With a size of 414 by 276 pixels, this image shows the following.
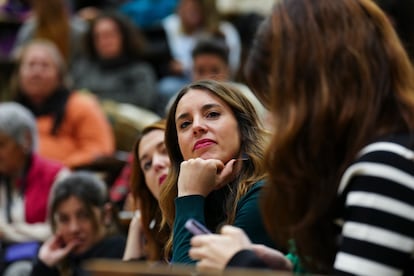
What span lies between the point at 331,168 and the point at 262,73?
42cm

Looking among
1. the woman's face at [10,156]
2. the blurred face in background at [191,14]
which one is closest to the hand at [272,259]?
the woman's face at [10,156]

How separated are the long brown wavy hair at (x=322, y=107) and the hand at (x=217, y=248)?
112 mm

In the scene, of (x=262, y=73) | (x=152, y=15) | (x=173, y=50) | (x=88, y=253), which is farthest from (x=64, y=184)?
(x=152, y=15)

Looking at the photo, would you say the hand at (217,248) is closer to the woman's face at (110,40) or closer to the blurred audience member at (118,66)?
the blurred audience member at (118,66)

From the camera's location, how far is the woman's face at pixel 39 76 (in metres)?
7.48

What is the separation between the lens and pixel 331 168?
7.97ft

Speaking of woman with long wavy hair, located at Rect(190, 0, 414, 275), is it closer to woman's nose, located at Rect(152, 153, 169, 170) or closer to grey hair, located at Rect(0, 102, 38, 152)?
woman's nose, located at Rect(152, 153, 169, 170)

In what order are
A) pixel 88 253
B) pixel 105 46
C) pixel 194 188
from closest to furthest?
pixel 194 188 < pixel 88 253 < pixel 105 46

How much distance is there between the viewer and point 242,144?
366 centimetres

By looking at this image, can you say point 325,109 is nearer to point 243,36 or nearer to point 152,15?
point 243,36

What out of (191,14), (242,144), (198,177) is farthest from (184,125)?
(191,14)

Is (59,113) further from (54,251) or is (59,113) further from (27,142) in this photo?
(54,251)

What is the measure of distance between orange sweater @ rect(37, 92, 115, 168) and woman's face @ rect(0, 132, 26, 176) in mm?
1084

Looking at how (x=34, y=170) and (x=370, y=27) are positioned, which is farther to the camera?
(x=34, y=170)
